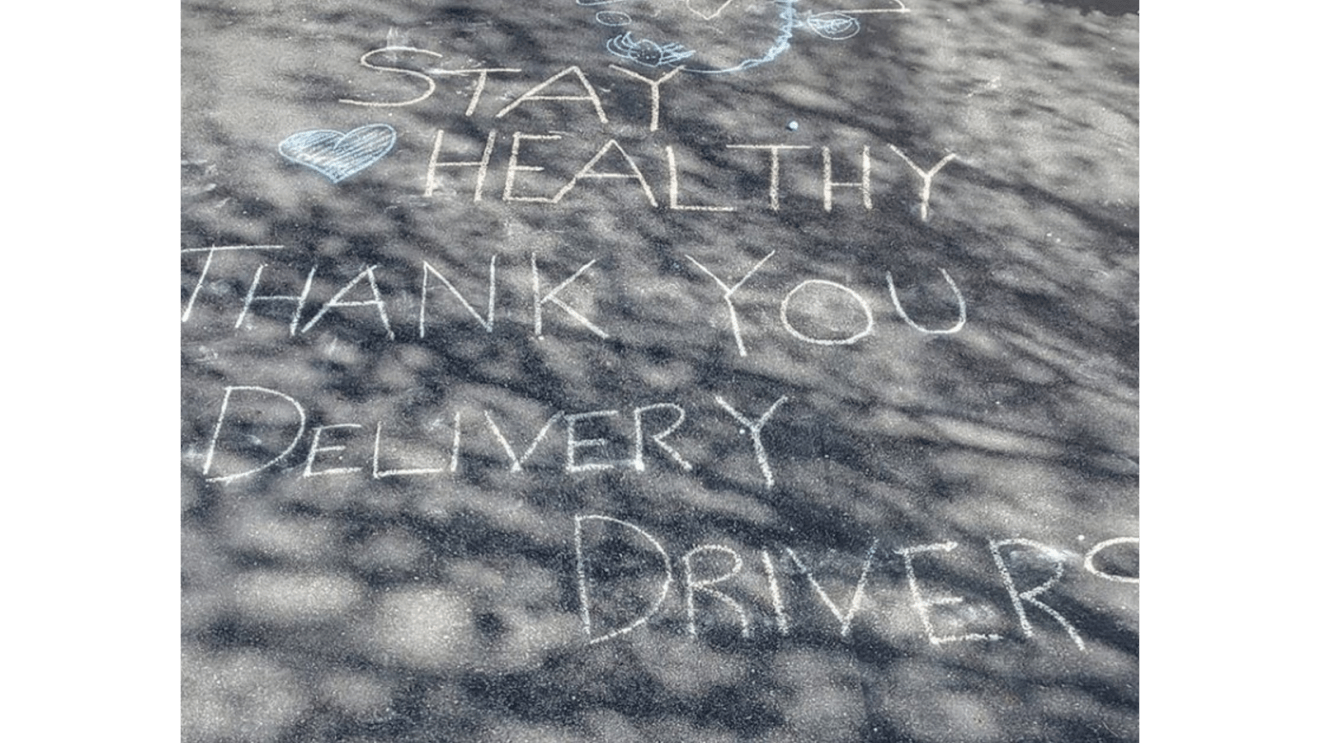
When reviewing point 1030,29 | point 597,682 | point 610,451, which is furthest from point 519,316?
point 1030,29

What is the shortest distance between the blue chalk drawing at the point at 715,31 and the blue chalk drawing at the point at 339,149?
1.60m

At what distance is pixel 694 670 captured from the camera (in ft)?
17.2

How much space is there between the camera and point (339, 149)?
7.52 meters

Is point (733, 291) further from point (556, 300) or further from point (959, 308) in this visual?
point (959, 308)

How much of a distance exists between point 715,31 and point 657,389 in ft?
10.4

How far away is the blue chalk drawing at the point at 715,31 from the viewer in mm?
8250

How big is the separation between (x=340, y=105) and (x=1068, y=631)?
4912 millimetres

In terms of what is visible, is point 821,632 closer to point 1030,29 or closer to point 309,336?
point 309,336

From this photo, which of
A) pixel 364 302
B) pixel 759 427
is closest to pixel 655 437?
pixel 759 427

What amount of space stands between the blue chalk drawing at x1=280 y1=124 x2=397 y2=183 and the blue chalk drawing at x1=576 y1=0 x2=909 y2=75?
1597 mm

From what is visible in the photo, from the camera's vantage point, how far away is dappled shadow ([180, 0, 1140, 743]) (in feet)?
17.2

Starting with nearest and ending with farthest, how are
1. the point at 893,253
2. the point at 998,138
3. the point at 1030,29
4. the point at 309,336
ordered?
the point at 309,336
the point at 893,253
the point at 998,138
the point at 1030,29

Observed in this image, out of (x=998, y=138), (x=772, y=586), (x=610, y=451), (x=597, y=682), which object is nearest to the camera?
(x=597, y=682)

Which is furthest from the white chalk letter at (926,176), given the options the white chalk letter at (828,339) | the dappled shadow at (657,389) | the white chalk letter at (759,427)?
the white chalk letter at (759,427)
